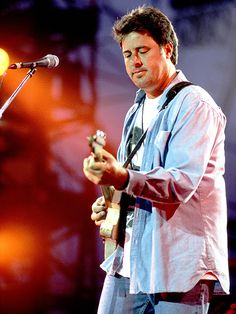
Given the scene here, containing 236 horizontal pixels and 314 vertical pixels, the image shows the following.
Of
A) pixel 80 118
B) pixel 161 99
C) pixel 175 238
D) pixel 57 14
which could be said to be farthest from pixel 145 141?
pixel 57 14

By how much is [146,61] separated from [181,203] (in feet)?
2.35

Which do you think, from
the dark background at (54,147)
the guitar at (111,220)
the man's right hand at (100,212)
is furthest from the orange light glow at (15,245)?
the guitar at (111,220)

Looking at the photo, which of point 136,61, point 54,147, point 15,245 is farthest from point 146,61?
point 15,245

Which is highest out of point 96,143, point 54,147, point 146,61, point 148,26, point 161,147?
point 54,147

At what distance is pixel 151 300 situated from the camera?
2242 mm

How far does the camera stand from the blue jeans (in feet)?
6.98

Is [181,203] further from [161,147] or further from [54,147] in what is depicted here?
[54,147]

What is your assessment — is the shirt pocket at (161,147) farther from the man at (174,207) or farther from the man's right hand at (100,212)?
the man's right hand at (100,212)

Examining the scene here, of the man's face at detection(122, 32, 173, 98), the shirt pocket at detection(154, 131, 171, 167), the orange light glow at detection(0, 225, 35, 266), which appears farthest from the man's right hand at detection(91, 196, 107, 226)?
the orange light glow at detection(0, 225, 35, 266)

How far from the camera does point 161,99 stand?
2455mm

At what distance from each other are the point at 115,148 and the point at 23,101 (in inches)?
54.7

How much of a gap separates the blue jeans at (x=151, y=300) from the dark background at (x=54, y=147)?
3626 millimetres

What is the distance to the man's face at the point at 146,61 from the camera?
2471mm

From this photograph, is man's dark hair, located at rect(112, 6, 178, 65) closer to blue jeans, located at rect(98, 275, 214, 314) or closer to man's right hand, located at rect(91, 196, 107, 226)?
man's right hand, located at rect(91, 196, 107, 226)
